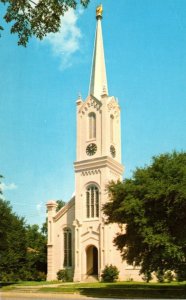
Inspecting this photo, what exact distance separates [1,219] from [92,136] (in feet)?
61.5

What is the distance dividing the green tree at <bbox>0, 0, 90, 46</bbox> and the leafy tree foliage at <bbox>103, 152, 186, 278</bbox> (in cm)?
1762

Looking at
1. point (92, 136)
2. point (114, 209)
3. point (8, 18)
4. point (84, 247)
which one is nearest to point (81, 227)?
point (84, 247)

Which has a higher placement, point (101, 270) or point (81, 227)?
point (81, 227)

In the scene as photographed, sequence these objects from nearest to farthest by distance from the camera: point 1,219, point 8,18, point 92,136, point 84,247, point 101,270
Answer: point 8,18, point 1,219, point 101,270, point 84,247, point 92,136

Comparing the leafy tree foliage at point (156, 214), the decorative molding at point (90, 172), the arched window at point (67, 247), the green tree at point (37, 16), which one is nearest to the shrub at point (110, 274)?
the arched window at point (67, 247)

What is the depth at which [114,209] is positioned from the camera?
30.3m

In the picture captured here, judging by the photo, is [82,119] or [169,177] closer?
[169,177]

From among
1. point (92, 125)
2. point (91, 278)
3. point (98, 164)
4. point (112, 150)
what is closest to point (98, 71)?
point (92, 125)

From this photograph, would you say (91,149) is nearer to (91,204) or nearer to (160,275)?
(91,204)

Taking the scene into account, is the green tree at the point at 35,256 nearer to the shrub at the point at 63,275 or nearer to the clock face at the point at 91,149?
the shrub at the point at 63,275

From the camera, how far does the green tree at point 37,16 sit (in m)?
9.88

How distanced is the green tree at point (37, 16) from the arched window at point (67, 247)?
4286 cm

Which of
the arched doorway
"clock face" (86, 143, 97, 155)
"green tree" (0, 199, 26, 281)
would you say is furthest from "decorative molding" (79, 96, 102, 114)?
the arched doorway

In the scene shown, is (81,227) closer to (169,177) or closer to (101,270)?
(101,270)
